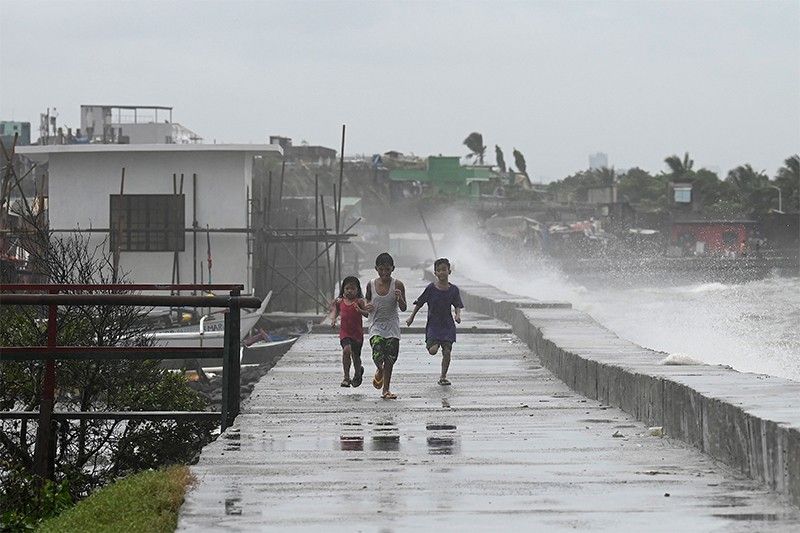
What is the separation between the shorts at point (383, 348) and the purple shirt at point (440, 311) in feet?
3.64

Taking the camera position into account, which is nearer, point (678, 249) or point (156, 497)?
point (156, 497)

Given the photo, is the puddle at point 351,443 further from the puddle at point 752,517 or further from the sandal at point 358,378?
the sandal at point 358,378

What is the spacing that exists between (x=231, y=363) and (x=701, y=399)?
358 centimetres

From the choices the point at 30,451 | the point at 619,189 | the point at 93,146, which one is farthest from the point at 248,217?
the point at 619,189

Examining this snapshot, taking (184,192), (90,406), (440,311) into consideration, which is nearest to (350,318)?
(440,311)

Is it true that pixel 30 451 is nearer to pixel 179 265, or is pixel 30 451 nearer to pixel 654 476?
pixel 654 476

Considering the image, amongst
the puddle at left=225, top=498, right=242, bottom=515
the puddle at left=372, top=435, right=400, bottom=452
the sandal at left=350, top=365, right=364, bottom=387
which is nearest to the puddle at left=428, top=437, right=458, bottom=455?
the puddle at left=372, top=435, right=400, bottom=452

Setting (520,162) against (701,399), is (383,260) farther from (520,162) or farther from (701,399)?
(520,162)

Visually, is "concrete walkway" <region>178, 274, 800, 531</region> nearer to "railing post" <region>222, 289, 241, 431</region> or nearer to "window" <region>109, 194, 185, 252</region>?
"railing post" <region>222, 289, 241, 431</region>

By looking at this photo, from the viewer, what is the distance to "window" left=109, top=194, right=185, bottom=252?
3716cm

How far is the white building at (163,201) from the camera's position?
37.4 meters

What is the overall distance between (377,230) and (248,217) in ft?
251

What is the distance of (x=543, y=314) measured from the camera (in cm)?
2177

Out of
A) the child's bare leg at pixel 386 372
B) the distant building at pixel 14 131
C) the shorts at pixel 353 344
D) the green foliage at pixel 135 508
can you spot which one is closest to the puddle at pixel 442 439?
the green foliage at pixel 135 508
